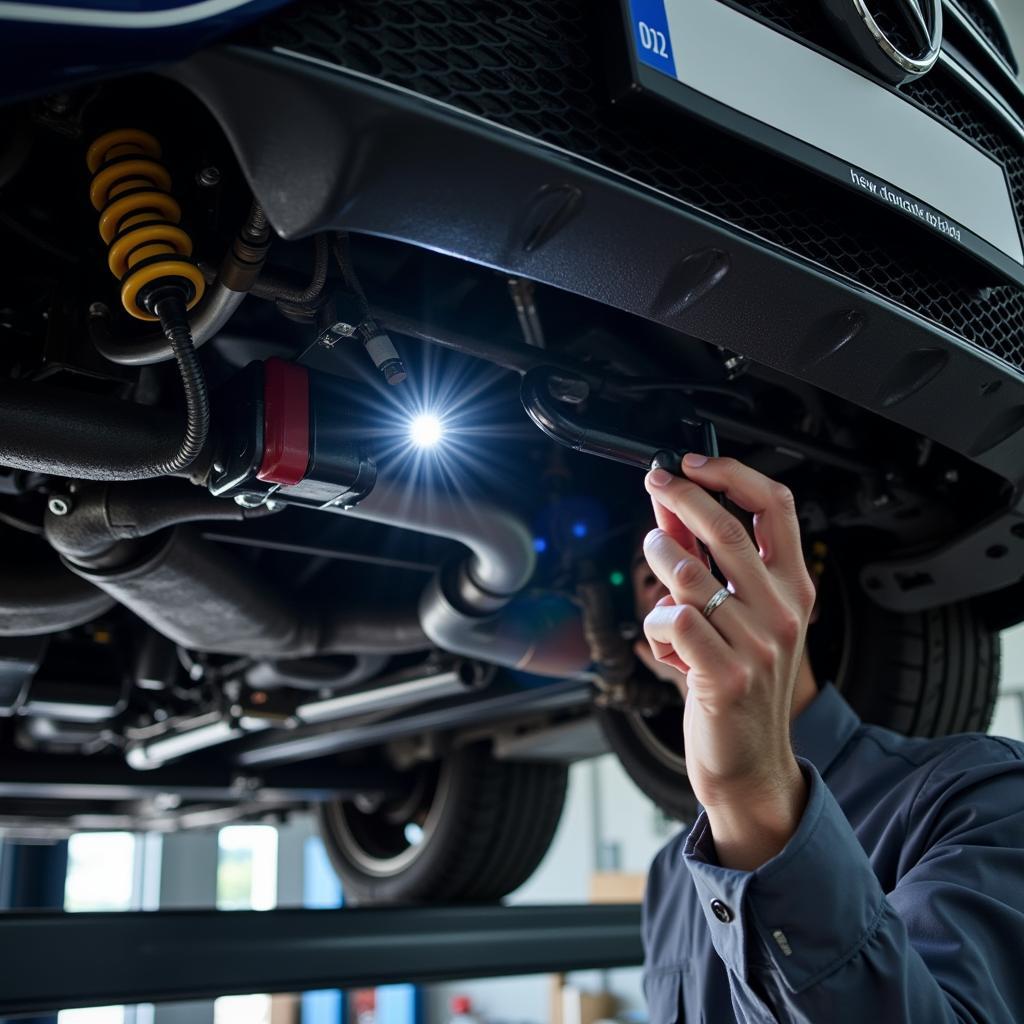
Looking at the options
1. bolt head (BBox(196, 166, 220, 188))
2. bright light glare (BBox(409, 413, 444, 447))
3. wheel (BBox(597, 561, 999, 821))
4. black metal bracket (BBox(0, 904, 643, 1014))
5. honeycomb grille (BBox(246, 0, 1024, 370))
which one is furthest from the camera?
wheel (BBox(597, 561, 999, 821))

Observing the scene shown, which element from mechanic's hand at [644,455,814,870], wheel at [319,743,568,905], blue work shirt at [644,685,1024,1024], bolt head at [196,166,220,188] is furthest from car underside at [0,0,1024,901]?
wheel at [319,743,568,905]

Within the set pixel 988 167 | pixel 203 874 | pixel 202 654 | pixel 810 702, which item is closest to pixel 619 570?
pixel 810 702

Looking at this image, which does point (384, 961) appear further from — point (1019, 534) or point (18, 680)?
point (1019, 534)

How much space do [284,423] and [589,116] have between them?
30 cm

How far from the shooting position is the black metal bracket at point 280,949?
1.07 metres

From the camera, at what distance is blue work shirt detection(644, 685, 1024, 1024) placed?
532 millimetres

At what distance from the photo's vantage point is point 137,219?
1.90ft

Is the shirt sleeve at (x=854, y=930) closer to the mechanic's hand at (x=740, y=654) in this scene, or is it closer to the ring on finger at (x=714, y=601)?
the mechanic's hand at (x=740, y=654)

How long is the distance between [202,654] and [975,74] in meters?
1.30

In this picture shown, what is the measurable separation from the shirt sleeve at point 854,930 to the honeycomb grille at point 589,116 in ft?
1.17

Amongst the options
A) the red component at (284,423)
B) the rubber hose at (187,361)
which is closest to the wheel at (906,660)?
the red component at (284,423)

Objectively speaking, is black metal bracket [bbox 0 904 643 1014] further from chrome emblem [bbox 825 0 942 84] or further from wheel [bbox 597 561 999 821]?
chrome emblem [bbox 825 0 942 84]

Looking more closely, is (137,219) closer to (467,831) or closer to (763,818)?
(763,818)

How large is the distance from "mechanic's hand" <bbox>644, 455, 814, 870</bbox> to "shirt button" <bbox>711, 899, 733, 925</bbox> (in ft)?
0.08
